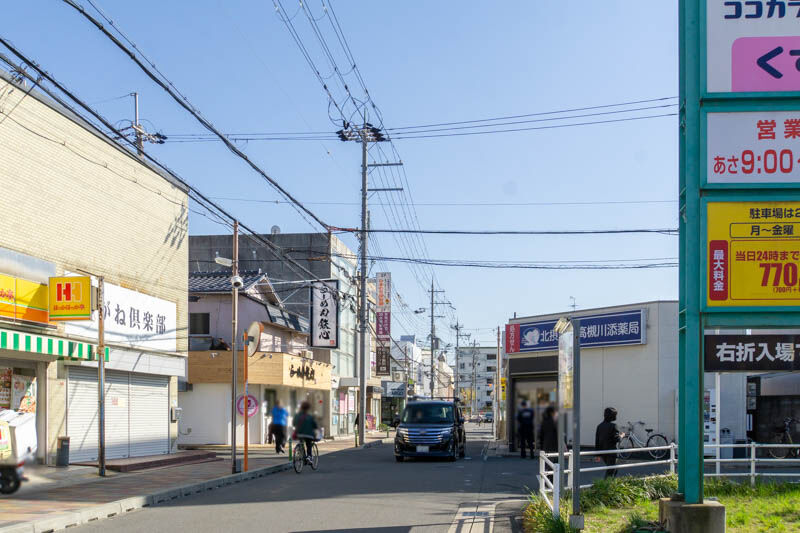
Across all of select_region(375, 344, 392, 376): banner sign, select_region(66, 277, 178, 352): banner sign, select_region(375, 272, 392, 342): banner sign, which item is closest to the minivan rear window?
Result: select_region(66, 277, 178, 352): banner sign

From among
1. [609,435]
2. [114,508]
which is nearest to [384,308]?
[609,435]

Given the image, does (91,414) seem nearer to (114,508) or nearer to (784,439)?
(114,508)

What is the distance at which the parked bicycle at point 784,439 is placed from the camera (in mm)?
26062

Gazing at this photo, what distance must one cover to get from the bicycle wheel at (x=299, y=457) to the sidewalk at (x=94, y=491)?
0.91m

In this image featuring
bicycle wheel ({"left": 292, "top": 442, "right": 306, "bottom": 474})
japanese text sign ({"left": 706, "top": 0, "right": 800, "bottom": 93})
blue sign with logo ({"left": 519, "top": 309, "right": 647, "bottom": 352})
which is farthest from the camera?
blue sign with logo ({"left": 519, "top": 309, "right": 647, "bottom": 352})

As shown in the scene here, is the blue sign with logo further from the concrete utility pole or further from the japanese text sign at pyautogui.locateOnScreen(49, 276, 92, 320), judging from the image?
the japanese text sign at pyautogui.locateOnScreen(49, 276, 92, 320)

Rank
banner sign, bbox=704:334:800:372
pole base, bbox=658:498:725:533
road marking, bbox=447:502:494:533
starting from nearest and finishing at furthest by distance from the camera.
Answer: pole base, bbox=658:498:725:533 < road marking, bbox=447:502:494:533 < banner sign, bbox=704:334:800:372

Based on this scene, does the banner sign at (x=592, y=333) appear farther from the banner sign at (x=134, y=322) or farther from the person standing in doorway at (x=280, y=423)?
the banner sign at (x=134, y=322)

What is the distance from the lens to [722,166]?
1015cm

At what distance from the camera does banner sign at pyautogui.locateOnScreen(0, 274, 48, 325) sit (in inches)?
691

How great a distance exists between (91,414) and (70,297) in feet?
14.6

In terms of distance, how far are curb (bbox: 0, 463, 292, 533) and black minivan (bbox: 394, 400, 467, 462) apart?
730 centimetres

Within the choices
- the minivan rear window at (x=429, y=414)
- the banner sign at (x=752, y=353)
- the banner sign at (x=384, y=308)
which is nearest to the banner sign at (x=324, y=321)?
the banner sign at (x=384, y=308)

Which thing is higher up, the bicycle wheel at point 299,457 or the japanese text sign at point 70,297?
the japanese text sign at point 70,297
